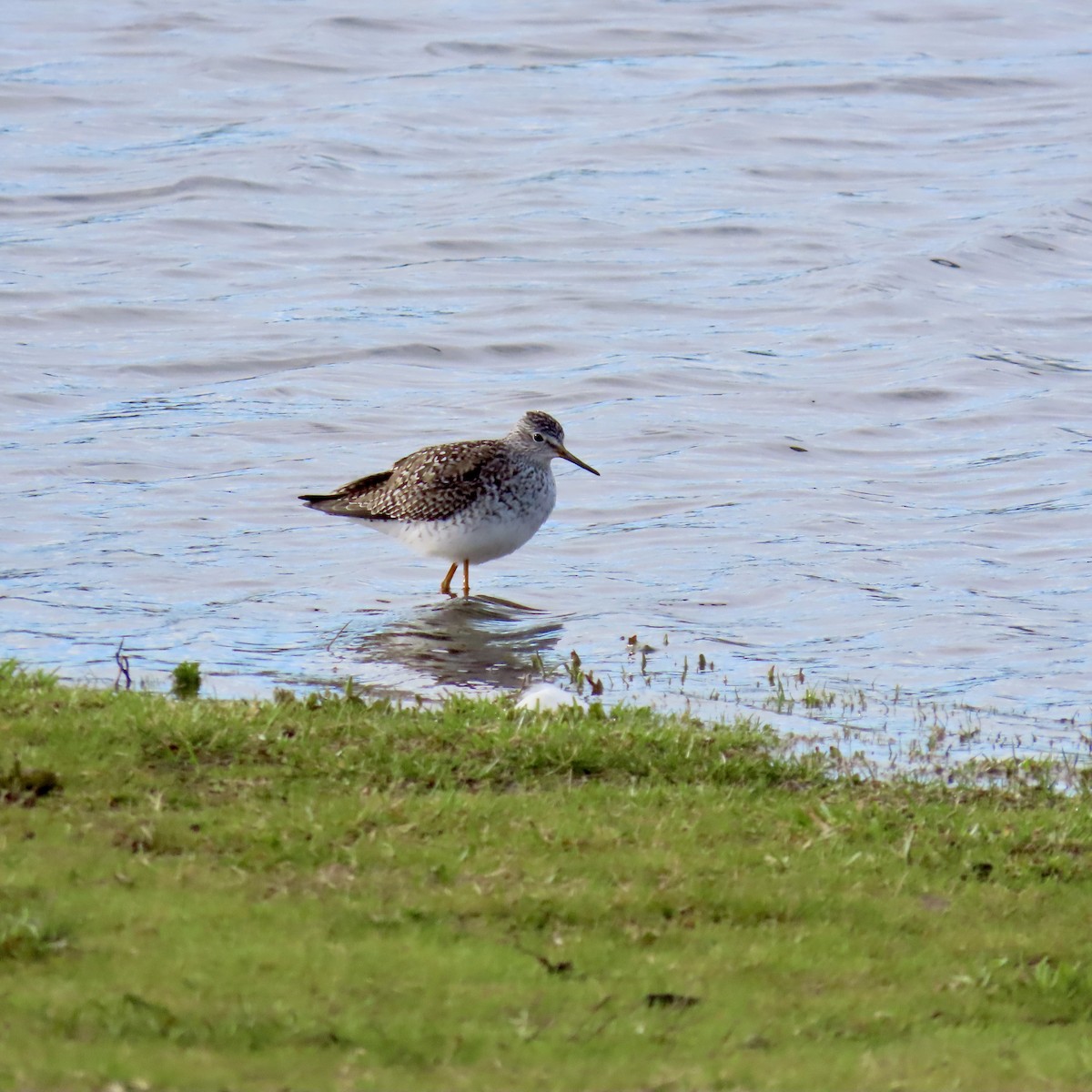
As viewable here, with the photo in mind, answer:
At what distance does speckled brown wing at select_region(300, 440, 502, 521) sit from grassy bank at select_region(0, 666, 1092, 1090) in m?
5.30

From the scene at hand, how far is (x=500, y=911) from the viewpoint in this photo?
19.9ft

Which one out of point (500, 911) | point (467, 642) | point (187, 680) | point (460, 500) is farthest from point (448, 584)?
point (500, 911)

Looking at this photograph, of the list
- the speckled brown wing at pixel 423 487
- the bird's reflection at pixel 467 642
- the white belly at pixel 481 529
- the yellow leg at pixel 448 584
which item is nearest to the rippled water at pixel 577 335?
the bird's reflection at pixel 467 642

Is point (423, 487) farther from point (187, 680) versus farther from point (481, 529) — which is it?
point (187, 680)

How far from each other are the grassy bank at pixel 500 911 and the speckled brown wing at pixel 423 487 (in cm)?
530

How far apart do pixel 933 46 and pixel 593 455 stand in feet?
73.8

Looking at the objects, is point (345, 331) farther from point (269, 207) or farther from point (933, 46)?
point (933, 46)

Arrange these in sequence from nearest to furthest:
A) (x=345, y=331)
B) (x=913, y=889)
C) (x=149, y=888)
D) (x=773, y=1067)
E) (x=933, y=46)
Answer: (x=773, y=1067) < (x=149, y=888) < (x=913, y=889) < (x=345, y=331) < (x=933, y=46)

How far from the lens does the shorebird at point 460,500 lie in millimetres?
13484

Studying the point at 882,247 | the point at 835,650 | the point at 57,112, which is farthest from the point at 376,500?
the point at 57,112

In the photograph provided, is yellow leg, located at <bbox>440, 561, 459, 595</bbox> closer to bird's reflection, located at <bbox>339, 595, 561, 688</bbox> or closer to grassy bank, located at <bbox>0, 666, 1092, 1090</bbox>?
bird's reflection, located at <bbox>339, 595, 561, 688</bbox>

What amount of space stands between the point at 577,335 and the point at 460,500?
28.9 ft

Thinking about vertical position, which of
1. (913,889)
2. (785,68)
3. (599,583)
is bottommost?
(599,583)

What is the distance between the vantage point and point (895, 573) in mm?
14312
